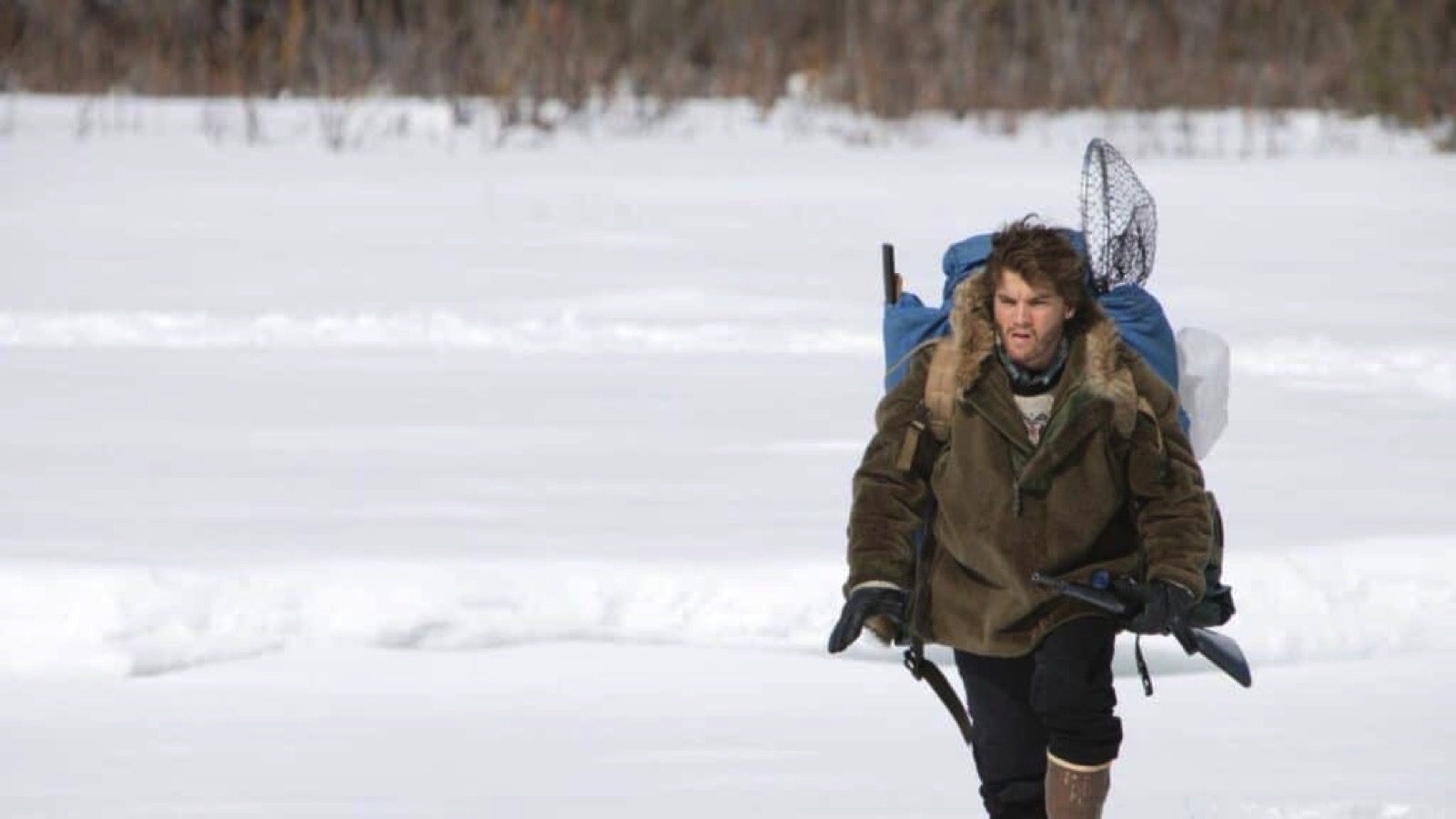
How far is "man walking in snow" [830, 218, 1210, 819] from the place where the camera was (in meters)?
3.14

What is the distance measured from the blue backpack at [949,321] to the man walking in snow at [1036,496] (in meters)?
0.08

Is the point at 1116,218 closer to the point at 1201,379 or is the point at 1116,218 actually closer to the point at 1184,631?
the point at 1201,379

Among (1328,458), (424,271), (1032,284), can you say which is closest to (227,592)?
(1032,284)

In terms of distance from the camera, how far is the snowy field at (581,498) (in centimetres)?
451

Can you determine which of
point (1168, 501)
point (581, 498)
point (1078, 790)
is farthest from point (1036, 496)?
point (581, 498)

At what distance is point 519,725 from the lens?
4.74m

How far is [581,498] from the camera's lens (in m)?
6.68

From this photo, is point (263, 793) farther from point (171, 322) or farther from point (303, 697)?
point (171, 322)

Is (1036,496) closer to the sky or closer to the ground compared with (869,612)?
closer to the sky

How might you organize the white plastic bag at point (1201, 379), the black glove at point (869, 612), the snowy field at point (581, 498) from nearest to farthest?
the black glove at point (869, 612)
the white plastic bag at point (1201, 379)
the snowy field at point (581, 498)

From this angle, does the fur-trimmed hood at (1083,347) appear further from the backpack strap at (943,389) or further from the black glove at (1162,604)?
the black glove at (1162,604)

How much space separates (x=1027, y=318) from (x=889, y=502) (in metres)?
0.29

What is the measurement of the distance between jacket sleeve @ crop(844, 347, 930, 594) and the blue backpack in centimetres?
7

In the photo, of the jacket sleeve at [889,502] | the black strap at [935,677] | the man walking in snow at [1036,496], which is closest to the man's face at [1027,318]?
the man walking in snow at [1036,496]
